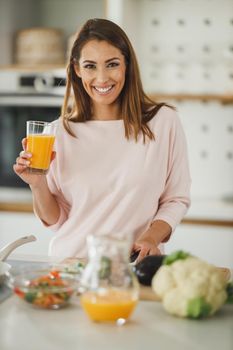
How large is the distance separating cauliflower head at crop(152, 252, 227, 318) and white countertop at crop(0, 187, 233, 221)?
Answer: 185 centimetres

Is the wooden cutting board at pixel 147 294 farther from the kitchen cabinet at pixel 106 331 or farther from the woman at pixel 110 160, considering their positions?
the woman at pixel 110 160

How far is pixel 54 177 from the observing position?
1.95 meters

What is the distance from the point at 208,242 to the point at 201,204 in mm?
235

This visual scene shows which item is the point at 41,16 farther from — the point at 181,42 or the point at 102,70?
the point at 102,70

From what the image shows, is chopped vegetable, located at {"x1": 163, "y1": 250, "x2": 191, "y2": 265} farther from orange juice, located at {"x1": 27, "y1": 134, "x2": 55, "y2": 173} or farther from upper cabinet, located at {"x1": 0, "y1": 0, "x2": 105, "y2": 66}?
upper cabinet, located at {"x1": 0, "y1": 0, "x2": 105, "y2": 66}

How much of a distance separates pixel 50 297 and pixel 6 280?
23 centimetres

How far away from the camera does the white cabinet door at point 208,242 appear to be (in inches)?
121

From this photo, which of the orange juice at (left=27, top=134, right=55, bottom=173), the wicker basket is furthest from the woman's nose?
the wicker basket

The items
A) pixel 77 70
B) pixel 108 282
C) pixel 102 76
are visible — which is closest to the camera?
pixel 108 282

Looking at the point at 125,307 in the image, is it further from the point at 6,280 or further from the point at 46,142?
the point at 46,142

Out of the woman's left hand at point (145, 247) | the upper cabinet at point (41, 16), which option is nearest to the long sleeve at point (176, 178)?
the woman's left hand at point (145, 247)

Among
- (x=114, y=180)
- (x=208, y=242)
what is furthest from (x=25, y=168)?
(x=208, y=242)

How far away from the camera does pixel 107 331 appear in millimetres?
1149

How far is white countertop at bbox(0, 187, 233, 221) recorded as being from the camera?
3092mm
